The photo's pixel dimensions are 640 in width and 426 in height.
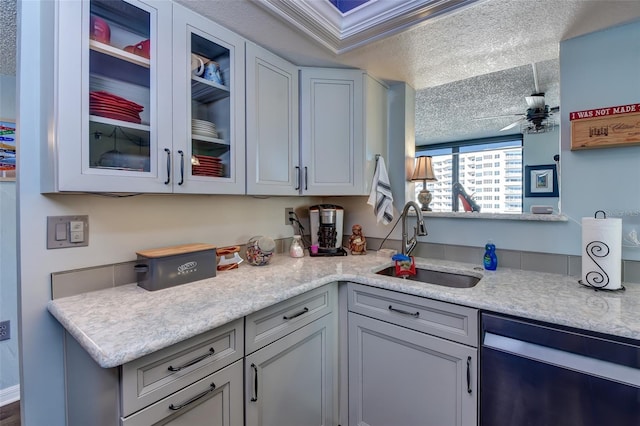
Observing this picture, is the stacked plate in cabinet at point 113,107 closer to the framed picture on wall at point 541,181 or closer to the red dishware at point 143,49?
the red dishware at point 143,49

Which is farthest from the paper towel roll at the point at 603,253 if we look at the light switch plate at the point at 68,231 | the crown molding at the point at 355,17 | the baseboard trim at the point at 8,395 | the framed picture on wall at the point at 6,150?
the baseboard trim at the point at 8,395

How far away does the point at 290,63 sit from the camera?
1794mm

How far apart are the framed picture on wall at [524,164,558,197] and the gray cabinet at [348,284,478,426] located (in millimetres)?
4071

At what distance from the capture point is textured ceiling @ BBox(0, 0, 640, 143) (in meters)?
1.29

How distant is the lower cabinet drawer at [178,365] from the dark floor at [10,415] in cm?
183

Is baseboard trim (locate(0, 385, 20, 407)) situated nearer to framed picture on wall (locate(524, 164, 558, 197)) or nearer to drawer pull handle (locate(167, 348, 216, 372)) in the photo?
drawer pull handle (locate(167, 348, 216, 372))

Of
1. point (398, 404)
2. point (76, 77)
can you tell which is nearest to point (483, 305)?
point (398, 404)

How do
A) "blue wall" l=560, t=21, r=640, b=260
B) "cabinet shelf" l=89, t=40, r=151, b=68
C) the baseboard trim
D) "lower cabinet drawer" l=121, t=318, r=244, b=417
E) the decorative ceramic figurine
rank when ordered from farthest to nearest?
the decorative ceramic figurine
the baseboard trim
"blue wall" l=560, t=21, r=640, b=260
"cabinet shelf" l=89, t=40, r=151, b=68
"lower cabinet drawer" l=121, t=318, r=244, b=417

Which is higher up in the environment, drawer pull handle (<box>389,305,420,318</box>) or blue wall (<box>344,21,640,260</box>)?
blue wall (<box>344,21,640,260</box>)

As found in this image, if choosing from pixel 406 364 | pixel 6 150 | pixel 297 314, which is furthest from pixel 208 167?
pixel 6 150

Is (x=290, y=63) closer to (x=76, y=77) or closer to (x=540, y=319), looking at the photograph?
(x=76, y=77)

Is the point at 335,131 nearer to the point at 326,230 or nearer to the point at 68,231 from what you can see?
the point at 326,230

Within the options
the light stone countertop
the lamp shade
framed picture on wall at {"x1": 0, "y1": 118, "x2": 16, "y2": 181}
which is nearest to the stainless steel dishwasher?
the light stone countertop

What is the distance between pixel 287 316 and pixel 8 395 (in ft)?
7.28
